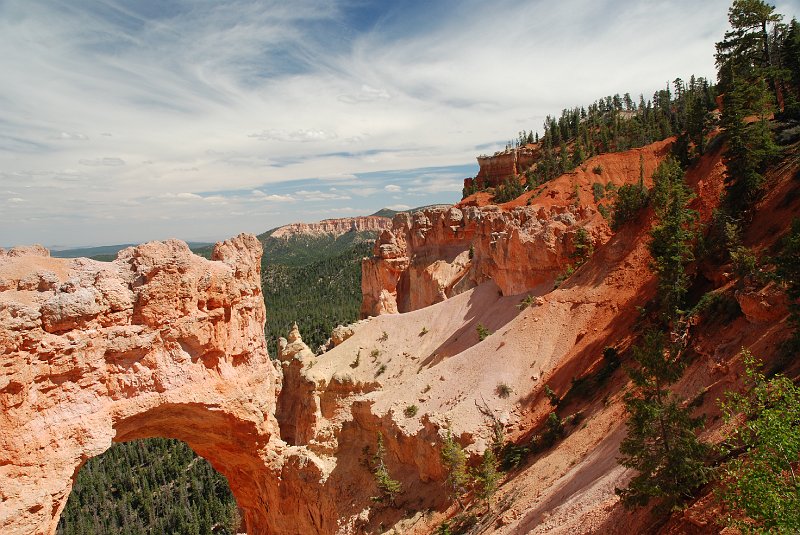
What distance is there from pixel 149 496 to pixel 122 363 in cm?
6337

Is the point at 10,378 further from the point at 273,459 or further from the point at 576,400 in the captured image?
the point at 576,400

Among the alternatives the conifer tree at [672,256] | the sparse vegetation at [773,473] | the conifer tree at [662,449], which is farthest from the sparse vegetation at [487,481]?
the sparse vegetation at [773,473]

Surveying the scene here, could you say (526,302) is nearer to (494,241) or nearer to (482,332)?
(482,332)

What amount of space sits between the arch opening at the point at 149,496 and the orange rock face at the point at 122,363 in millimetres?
45795

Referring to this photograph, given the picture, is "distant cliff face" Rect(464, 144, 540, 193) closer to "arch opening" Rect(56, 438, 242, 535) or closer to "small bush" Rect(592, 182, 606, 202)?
"small bush" Rect(592, 182, 606, 202)

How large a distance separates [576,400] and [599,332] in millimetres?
5436

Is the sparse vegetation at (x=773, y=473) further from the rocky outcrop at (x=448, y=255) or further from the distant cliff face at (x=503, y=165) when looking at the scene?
the distant cliff face at (x=503, y=165)

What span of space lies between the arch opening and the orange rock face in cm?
4580

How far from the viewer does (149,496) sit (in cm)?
6606

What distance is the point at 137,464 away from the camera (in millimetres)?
76312

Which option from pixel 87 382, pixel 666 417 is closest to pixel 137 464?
pixel 87 382

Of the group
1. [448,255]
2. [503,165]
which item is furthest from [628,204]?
[503,165]

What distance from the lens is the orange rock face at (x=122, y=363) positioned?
1313cm

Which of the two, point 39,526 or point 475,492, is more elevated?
point 39,526
